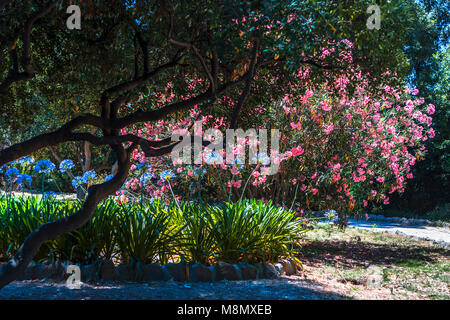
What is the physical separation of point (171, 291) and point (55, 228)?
135 cm

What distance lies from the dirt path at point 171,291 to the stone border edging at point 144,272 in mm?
162

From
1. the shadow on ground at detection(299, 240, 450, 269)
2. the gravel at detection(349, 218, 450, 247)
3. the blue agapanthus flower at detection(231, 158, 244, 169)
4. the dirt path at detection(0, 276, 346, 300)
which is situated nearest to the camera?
the dirt path at detection(0, 276, 346, 300)

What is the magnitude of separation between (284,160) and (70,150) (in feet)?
52.8

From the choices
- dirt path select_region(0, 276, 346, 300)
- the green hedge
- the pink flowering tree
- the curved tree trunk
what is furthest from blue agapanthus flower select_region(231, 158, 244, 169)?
the curved tree trunk

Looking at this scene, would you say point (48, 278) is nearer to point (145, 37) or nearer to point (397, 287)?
point (145, 37)

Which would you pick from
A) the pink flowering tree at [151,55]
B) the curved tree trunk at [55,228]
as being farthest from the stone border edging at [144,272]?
the curved tree trunk at [55,228]

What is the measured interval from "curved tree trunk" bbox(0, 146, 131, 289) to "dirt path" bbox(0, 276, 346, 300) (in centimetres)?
68

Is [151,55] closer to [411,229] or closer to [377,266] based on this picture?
[377,266]

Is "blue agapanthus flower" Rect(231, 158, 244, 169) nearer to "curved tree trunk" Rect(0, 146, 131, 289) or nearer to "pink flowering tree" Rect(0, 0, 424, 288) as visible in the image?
"pink flowering tree" Rect(0, 0, 424, 288)

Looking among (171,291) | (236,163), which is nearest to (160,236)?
(171,291)

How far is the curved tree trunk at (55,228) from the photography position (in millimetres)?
3615

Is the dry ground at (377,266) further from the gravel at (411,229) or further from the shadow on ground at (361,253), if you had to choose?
the gravel at (411,229)

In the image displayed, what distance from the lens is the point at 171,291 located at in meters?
4.61

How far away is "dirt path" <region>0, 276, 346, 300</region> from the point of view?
14.2 feet
